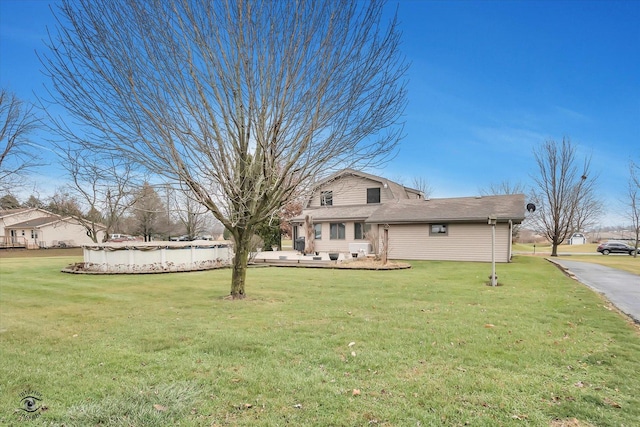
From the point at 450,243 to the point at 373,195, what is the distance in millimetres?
7898

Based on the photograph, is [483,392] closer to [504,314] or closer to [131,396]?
[131,396]

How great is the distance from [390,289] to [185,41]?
8.11m

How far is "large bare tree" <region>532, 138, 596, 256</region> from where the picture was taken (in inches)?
1146

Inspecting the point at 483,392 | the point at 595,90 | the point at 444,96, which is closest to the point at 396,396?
the point at 483,392

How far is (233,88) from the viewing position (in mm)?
7746

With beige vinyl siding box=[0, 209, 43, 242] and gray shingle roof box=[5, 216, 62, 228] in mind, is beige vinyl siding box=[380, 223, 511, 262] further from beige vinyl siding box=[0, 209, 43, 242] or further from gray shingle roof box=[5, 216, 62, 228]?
beige vinyl siding box=[0, 209, 43, 242]

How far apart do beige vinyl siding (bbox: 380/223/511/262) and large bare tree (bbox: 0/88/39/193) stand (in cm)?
2394

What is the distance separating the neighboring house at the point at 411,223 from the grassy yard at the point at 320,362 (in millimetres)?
10451

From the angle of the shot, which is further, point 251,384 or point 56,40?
point 56,40

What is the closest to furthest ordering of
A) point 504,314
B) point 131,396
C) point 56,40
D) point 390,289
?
1. point 131,396
2. point 56,40
3. point 504,314
4. point 390,289

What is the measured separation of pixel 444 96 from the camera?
640 inches

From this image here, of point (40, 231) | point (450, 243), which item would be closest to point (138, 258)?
point (450, 243)

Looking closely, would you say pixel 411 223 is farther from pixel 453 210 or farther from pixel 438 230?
pixel 453 210

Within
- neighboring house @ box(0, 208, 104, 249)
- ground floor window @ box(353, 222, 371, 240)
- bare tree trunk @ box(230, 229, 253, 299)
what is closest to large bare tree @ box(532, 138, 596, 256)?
ground floor window @ box(353, 222, 371, 240)
